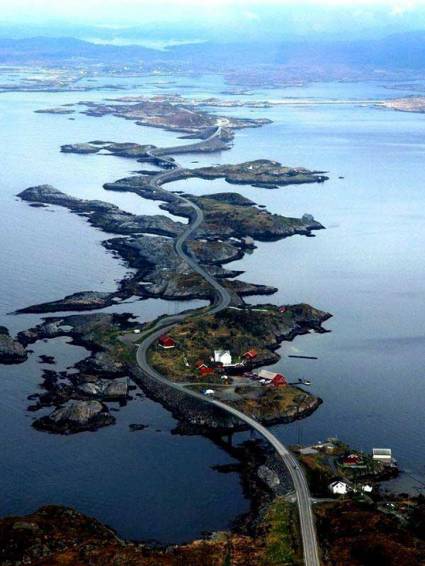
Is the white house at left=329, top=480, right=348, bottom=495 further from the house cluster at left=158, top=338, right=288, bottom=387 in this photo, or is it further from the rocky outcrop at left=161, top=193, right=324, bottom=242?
the rocky outcrop at left=161, top=193, right=324, bottom=242

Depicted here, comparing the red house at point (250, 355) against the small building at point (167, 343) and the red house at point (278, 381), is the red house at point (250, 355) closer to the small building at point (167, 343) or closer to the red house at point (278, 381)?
the red house at point (278, 381)

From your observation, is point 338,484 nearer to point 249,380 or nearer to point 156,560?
point 156,560

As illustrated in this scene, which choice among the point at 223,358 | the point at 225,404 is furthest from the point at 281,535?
the point at 223,358

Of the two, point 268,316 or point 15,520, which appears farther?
point 268,316

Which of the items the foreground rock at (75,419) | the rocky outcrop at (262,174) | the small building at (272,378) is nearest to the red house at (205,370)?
the small building at (272,378)

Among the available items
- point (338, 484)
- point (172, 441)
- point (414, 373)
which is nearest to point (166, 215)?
point (414, 373)

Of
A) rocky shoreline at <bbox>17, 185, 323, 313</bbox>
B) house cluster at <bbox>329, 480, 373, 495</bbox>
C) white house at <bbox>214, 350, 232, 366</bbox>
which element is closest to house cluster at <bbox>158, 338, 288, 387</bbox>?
white house at <bbox>214, 350, 232, 366</bbox>

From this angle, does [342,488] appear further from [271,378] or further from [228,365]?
[228,365]
